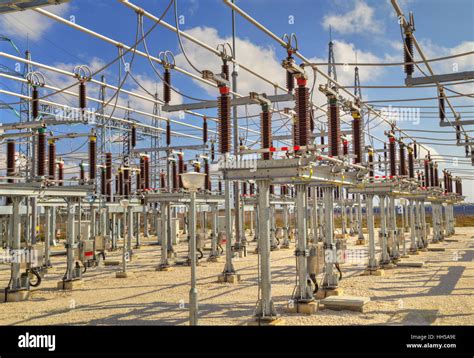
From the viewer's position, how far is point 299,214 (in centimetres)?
940

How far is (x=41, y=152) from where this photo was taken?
40.2 feet

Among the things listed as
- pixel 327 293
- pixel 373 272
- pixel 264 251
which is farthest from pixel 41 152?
pixel 373 272

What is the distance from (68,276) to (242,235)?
451 inches

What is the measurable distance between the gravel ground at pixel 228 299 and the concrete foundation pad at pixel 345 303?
0.47 ft

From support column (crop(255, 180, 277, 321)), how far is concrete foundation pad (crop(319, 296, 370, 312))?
1.80m

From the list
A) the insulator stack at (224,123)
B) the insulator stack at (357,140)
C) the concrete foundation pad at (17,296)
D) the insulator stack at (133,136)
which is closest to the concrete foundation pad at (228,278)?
the concrete foundation pad at (17,296)

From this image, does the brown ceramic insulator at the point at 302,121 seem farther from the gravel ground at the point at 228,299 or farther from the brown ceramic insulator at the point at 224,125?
the gravel ground at the point at 228,299

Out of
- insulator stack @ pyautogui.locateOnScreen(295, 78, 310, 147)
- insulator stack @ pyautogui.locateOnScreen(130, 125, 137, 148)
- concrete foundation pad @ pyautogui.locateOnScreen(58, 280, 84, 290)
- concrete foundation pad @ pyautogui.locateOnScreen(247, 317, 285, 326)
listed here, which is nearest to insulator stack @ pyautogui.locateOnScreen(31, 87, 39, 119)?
concrete foundation pad @ pyautogui.locateOnScreen(58, 280, 84, 290)

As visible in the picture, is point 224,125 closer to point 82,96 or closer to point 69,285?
point 82,96

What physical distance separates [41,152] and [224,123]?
5906mm

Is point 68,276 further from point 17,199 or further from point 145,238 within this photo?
point 145,238

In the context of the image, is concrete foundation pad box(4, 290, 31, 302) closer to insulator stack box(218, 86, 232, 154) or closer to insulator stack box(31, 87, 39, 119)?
insulator stack box(31, 87, 39, 119)

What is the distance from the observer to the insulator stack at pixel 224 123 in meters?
8.74
